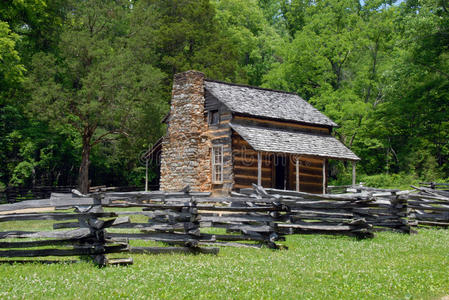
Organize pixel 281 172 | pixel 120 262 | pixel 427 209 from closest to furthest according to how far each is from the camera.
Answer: pixel 120 262 < pixel 427 209 < pixel 281 172

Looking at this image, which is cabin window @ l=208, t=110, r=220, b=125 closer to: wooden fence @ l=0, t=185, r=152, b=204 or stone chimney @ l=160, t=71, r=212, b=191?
stone chimney @ l=160, t=71, r=212, b=191

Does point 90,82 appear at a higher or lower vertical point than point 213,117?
higher

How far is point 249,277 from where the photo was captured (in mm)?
8133

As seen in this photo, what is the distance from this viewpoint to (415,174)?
103 feet

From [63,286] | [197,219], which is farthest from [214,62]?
[63,286]

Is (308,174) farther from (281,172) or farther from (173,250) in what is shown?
(173,250)

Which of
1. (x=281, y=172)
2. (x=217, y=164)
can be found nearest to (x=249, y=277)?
(x=217, y=164)

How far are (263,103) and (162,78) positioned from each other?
1187 cm

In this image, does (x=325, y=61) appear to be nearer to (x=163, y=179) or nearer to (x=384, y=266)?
(x=163, y=179)

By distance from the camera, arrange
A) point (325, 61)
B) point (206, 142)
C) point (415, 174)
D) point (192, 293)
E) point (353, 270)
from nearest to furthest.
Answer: point (192, 293) < point (353, 270) < point (206, 142) < point (415, 174) < point (325, 61)

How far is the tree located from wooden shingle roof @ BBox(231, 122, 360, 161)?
1215 centimetres

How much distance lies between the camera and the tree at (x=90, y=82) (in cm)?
3111

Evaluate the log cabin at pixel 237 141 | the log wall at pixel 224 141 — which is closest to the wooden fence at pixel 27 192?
the log cabin at pixel 237 141

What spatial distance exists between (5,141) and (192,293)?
29810 millimetres
